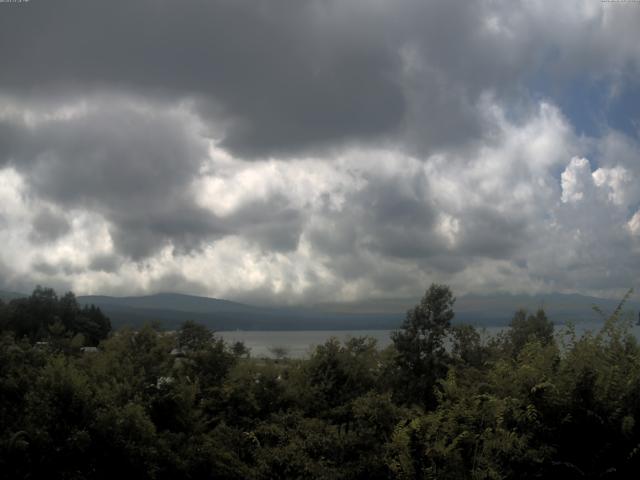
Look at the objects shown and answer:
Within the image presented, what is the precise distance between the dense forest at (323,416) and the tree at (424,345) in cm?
9

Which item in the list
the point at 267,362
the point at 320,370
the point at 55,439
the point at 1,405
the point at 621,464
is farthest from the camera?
the point at 267,362

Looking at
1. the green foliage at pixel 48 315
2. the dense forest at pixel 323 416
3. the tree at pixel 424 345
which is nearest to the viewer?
the dense forest at pixel 323 416

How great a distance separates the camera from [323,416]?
11.0 m

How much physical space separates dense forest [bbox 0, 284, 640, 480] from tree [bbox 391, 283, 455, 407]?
9 centimetres

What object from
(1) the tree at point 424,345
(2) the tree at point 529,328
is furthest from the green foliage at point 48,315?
(1) the tree at point 424,345

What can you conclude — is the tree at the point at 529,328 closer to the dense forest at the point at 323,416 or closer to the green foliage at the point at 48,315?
the dense forest at the point at 323,416

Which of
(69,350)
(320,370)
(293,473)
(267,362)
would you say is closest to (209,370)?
(267,362)

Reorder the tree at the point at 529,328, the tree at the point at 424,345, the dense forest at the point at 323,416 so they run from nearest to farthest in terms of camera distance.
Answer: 1. the dense forest at the point at 323,416
2. the tree at the point at 424,345
3. the tree at the point at 529,328

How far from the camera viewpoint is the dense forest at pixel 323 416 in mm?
8070

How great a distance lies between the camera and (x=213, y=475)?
31.6ft

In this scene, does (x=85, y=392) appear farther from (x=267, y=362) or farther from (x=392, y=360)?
(x=392, y=360)

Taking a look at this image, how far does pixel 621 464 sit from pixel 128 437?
6.44 m

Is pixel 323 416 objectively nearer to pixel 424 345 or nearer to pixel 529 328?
pixel 424 345

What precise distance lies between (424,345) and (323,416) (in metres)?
3.16
